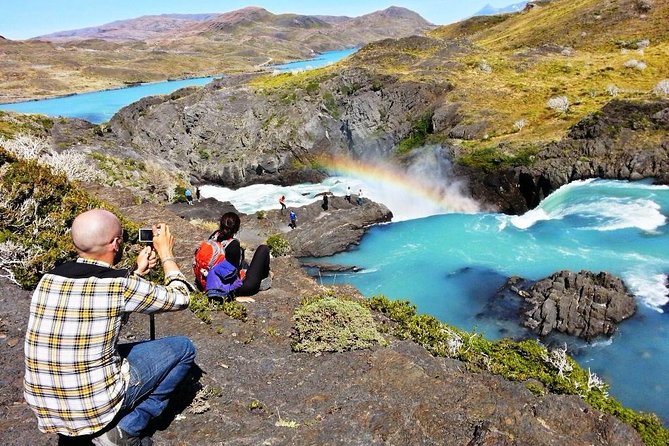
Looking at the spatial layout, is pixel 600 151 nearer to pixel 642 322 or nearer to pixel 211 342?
pixel 642 322

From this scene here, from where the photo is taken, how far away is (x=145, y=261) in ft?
18.0

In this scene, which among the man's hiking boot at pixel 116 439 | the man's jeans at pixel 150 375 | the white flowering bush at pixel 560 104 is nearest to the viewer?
the man's hiking boot at pixel 116 439

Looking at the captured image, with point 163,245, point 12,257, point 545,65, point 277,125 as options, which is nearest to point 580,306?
point 163,245

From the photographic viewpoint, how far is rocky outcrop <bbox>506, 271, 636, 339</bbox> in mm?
21328

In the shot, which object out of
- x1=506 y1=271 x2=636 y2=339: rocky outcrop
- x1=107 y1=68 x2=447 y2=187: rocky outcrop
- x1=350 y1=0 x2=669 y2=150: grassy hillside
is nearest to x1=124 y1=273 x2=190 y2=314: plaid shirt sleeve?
x1=506 y1=271 x2=636 y2=339: rocky outcrop

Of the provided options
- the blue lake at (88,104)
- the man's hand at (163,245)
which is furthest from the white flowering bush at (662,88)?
the blue lake at (88,104)

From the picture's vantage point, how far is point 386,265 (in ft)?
107

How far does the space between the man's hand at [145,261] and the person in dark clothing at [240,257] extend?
408 centimetres

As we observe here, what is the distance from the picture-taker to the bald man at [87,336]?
4.36 m

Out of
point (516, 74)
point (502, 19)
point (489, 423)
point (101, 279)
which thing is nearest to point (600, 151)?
point (516, 74)

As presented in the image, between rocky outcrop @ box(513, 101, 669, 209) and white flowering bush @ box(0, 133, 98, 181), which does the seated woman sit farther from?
rocky outcrop @ box(513, 101, 669, 209)

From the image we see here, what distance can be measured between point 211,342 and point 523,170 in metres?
35.8


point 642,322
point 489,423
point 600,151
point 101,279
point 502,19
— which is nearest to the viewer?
point 101,279

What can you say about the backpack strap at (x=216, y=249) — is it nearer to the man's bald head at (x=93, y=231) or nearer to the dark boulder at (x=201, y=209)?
the man's bald head at (x=93, y=231)
